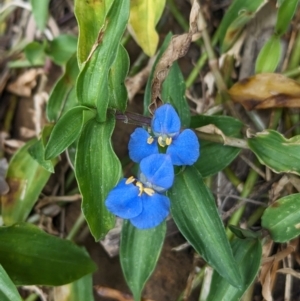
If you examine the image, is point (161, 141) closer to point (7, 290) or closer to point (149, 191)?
point (149, 191)

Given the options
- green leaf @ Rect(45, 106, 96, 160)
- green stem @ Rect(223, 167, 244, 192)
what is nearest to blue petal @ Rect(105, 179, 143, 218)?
green leaf @ Rect(45, 106, 96, 160)

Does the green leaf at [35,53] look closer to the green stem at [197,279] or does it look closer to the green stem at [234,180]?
the green stem at [234,180]

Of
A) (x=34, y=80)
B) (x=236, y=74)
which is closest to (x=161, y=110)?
(x=236, y=74)

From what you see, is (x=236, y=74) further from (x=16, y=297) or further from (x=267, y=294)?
(x=16, y=297)

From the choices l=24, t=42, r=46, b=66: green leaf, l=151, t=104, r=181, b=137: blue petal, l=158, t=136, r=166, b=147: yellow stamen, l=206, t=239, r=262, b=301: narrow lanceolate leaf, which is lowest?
l=206, t=239, r=262, b=301: narrow lanceolate leaf

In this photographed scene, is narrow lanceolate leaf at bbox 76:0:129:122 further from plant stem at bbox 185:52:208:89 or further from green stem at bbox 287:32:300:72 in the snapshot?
green stem at bbox 287:32:300:72

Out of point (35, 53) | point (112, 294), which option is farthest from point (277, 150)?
point (35, 53)
